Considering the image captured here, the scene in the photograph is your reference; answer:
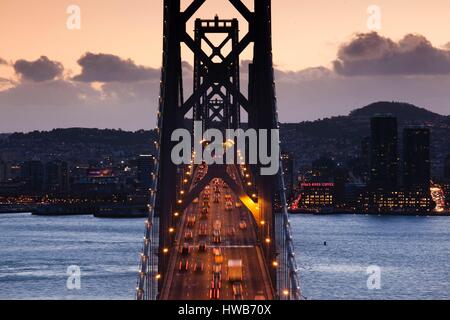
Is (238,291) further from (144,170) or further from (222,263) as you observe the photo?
(144,170)

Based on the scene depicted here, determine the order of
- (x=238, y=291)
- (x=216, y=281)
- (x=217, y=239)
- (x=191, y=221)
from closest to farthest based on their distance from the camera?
(x=238, y=291) < (x=216, y=281) < (x=217, y=239) < (x=191, y=221)

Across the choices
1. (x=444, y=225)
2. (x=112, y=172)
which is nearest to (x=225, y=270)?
(x=444, y=225)

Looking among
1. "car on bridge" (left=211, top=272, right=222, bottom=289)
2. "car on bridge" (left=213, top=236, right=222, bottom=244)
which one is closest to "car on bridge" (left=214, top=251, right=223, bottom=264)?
"car on bridge" (left=211, top=272, right=222, bottom=289)

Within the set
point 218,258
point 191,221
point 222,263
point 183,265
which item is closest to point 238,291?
point 183,265

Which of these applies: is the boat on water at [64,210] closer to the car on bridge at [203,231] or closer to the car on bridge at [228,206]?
the car on bridge at [228,206]

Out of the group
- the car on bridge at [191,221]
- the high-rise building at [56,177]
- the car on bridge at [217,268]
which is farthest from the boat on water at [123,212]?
the car on bridge at [217,268]

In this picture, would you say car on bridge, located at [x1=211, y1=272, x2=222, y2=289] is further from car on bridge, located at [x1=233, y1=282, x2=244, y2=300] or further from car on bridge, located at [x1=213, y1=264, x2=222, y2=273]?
car on bridge, located at [x1=213, y1=264, x2=222, y2=273]
